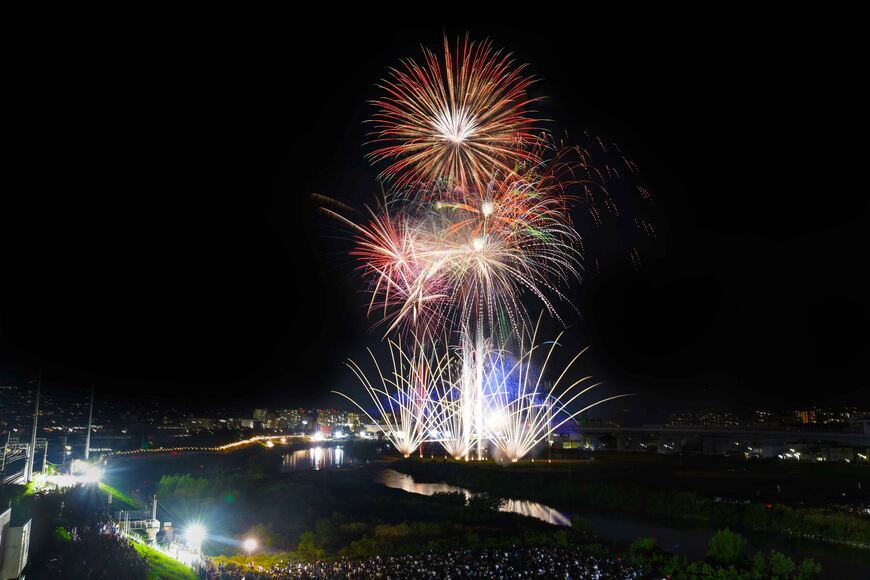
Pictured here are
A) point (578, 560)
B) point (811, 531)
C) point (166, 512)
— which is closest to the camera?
point (578, 560)

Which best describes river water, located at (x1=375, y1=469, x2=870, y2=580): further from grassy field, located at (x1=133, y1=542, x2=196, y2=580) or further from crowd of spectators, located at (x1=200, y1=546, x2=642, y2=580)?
grassy field, located at (x1=133, y1=542, x2=196, y2=580)

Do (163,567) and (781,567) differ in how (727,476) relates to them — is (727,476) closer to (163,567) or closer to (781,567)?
(781,567)

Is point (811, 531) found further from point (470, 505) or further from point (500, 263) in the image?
point (500, 263)

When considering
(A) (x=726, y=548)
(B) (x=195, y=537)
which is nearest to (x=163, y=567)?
(B) (x=195, y=537)

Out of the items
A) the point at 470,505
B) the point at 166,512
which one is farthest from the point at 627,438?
the point at 166,512

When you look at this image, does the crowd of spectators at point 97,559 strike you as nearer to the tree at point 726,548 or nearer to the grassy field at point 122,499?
the grassy field at point 122,499

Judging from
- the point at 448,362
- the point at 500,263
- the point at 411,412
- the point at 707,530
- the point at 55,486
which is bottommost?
the point at 707,530

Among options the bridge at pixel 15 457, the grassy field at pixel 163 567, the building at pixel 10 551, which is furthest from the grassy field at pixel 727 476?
the building at pixel 10 551

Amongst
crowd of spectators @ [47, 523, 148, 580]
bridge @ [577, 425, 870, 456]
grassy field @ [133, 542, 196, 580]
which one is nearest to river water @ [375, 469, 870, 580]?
grassy field @ [133, 542, 196, 580]
